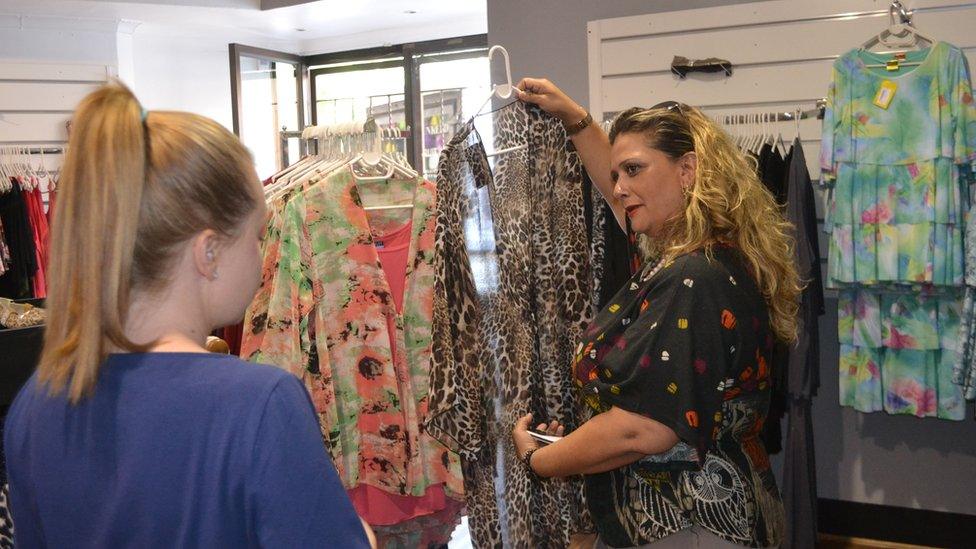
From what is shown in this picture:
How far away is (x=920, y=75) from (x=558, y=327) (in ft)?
6.18

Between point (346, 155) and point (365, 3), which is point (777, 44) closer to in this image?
point (346, 155)

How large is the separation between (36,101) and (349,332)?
3769mm

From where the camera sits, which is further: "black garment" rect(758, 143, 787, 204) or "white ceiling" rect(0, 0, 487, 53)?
"white ceiling" rect(0, 0, 487, 53)

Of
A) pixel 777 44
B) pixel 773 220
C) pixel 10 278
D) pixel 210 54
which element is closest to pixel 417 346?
pixel 773 220

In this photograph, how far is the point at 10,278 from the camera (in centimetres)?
457

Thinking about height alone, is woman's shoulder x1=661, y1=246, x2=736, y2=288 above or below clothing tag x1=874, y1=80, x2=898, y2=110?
below

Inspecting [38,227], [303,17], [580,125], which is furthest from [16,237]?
[580,125]

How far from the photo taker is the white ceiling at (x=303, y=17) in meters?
5.36

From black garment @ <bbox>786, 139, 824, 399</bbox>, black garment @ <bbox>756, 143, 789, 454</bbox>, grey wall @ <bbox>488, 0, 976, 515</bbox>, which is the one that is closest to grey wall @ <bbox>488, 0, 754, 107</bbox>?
grey wall @ <bbox>488, 0, 976, 515</bbox>

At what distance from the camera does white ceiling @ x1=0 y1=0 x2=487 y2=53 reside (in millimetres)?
5363

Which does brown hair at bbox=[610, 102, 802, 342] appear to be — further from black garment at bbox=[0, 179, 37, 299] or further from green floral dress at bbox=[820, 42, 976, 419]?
black garment at bbox=[0, 179, 37, 299]

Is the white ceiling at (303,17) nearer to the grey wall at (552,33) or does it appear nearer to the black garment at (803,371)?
the grey wall at (552,33)

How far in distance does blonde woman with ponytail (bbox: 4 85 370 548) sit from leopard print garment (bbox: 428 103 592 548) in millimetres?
1329

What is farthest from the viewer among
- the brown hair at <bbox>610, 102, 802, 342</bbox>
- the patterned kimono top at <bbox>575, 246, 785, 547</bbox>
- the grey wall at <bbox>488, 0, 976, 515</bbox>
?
the grey wall at <bbox>488, 0, 976, 515</bbox>
